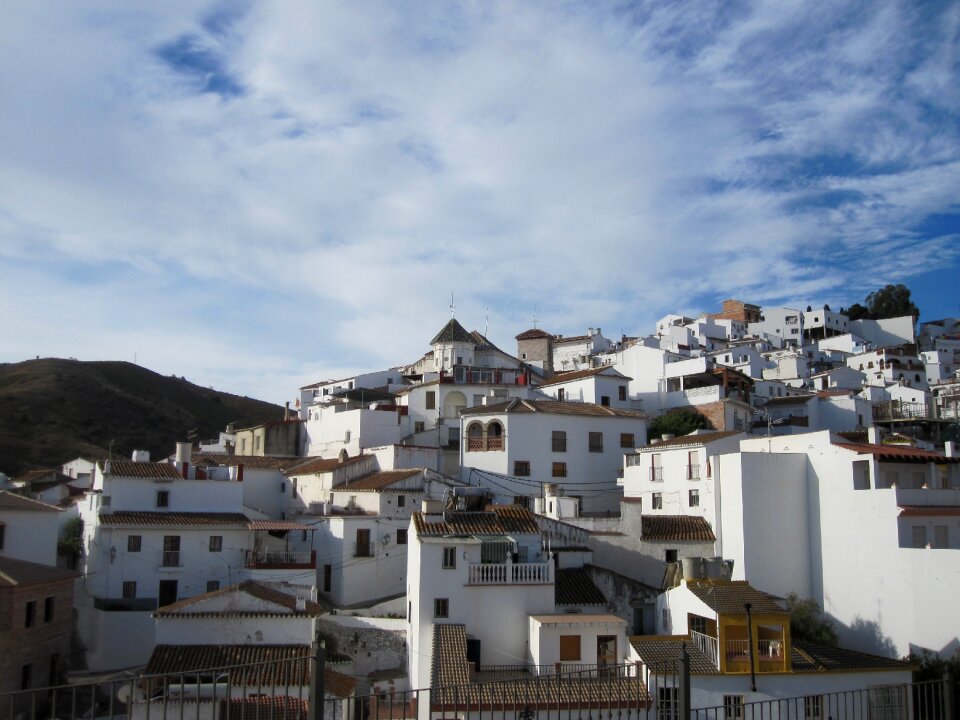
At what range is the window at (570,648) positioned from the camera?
2055cm

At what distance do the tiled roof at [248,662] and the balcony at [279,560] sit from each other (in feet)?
17.0

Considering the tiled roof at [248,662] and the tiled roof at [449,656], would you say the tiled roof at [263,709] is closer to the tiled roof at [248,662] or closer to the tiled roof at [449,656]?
the tiled roof at [248,662]

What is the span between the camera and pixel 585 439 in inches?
1436

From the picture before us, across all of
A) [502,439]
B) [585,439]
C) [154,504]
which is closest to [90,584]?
[154,504]

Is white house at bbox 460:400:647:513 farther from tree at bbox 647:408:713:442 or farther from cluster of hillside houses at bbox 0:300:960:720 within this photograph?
tree at bbox 647:408:713:442

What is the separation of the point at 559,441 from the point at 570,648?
1586 cm

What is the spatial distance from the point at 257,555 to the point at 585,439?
574 inches

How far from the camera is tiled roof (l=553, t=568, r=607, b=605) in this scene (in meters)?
23.0

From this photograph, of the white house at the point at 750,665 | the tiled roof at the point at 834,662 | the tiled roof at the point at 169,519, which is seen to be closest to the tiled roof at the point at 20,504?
the tiled roof at the point at 169,519

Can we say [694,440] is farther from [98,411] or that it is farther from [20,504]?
[98,411]

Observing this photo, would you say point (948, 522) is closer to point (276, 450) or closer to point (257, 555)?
point (257, 555)

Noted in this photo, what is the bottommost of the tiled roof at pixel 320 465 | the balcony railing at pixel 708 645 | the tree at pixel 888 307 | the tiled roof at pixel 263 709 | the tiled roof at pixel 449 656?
the tiled roof at pixel 263 709

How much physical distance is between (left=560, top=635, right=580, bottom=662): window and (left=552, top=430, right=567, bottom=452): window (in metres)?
15.6

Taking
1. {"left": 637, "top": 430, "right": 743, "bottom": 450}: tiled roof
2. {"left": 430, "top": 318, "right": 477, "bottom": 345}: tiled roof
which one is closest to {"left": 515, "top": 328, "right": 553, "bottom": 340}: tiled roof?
{"left": 430, "top": 318, "right": 477, "bottom": 345}: tiled roof
